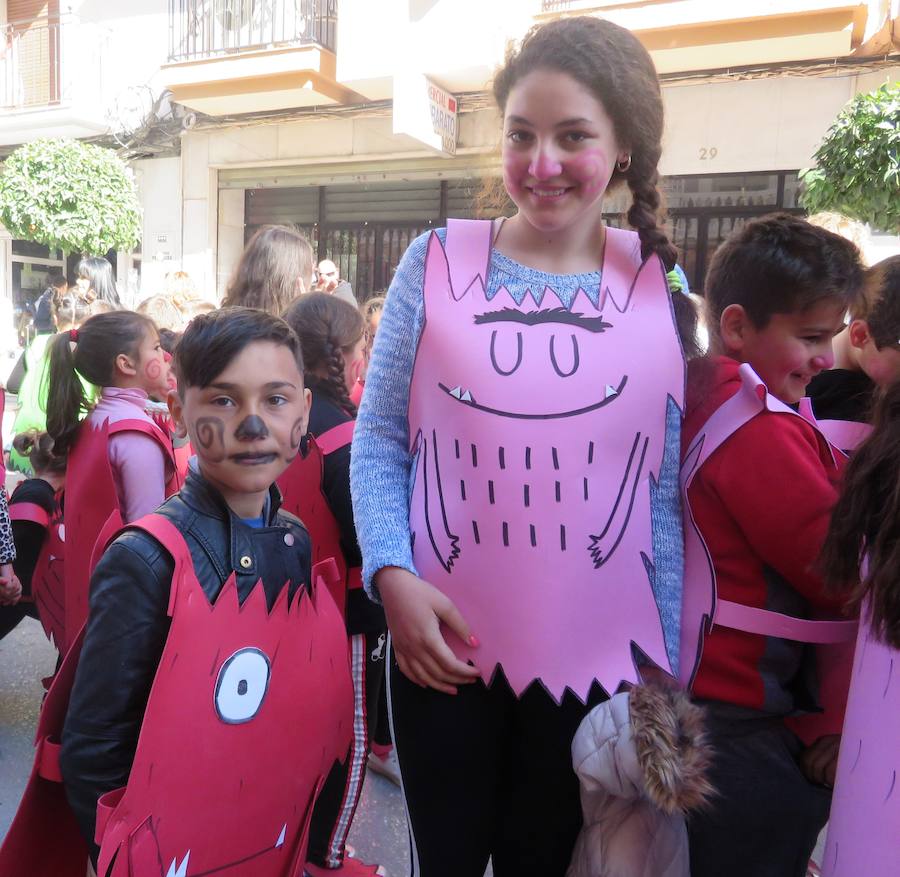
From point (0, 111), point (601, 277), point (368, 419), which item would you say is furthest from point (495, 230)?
point (0, 111)

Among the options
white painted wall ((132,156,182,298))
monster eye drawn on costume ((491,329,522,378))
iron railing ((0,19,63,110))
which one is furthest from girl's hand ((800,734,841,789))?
iron railing ((0,19,63,110))

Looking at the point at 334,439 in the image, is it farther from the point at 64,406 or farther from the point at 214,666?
the point at 214,666

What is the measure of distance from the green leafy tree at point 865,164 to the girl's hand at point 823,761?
11.1 feet

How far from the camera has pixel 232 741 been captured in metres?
1.20

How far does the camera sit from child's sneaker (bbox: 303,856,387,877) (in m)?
1.91

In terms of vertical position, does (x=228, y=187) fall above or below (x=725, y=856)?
above

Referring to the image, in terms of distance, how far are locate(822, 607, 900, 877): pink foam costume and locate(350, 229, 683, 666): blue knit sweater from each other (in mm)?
268

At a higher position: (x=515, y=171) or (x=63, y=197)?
(x=63, y=197)

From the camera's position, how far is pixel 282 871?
1316 millimetres

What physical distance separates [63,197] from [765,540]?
29.2 ft

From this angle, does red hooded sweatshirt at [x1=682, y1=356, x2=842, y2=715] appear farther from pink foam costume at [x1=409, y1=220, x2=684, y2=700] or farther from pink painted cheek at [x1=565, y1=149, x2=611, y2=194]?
pink painted cheek at [x1=565, y1=149, x2=611, y2=194]

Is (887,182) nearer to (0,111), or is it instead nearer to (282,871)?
(282,871)

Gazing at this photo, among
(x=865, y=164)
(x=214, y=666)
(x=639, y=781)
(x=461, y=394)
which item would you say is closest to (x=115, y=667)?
(x=214, y=666)

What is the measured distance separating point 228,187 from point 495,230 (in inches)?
401
